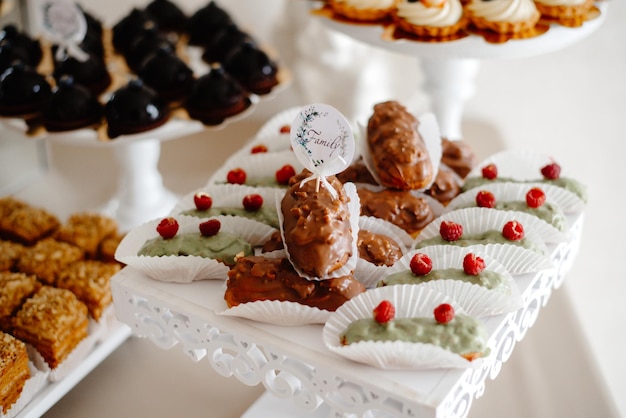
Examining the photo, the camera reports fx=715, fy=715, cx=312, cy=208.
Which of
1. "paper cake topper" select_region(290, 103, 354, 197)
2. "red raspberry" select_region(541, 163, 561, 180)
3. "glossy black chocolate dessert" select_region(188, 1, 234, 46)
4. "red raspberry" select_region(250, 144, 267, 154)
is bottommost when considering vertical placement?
"glossy black chocolate dessert" select_region(188, 1, 234, 46)

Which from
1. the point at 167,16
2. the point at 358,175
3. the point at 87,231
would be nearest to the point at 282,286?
the point at 358,175

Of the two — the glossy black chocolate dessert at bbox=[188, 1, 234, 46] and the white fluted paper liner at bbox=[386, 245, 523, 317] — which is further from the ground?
the white fluted paper liner at bbox=[386, 245, 523, 317]

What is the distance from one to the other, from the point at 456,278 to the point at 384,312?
196 millimetres

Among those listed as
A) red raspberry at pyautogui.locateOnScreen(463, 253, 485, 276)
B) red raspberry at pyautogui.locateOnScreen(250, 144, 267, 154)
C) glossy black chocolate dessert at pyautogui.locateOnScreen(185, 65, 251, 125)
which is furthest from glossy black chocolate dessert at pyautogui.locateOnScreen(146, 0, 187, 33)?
red raspberry at pyautogui.locateOnScreen(463, 253, 485, 276)

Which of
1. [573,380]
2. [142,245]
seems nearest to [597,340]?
[573,380]

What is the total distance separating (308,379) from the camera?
124 cm

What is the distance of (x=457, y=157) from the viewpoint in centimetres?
182

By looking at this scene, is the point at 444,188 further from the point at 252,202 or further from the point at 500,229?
the point at 252,202

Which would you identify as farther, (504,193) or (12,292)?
(12,292)

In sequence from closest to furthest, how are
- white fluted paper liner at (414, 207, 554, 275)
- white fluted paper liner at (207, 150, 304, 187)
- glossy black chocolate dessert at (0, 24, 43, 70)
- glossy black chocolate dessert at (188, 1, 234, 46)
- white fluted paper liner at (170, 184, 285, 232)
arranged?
white fluted paper liner at (414, 207, 554, 275)
white fluted paper liner at (170, 184, 285, 232)
white fluted paper liner at (207, 150, 304, 187)
glossy black chocolate dessert at (0, 24, 43, 70)
glossy black chocolate dessert at (188, 1, 234, 46)

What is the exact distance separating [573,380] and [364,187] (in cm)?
A: 81

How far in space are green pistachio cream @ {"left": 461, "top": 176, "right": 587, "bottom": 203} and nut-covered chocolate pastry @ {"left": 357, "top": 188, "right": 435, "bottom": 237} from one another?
0.16 m

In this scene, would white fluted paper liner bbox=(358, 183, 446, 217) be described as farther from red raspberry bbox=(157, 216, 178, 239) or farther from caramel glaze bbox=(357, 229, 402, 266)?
red raspberry bbox=(157, 216, 178, 239)

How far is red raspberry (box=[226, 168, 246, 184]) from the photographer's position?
5.56 ft
